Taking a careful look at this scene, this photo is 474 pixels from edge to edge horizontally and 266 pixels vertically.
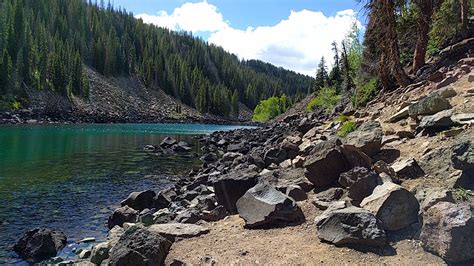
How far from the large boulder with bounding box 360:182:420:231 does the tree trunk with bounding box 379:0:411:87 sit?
1408cm

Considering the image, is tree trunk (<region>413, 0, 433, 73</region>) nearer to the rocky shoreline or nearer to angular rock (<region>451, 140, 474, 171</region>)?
angular rock (<region>451, 140, 474, 171</region>)

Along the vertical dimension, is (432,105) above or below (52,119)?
above

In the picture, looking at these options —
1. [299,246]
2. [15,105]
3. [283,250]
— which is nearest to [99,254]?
[283,250]

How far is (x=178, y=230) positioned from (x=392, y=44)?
657 inches

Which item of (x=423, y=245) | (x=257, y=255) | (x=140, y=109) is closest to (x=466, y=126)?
(x=423, y=245)

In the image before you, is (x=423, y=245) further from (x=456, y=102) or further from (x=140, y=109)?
(x=140, y=109)

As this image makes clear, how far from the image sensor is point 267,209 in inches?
395

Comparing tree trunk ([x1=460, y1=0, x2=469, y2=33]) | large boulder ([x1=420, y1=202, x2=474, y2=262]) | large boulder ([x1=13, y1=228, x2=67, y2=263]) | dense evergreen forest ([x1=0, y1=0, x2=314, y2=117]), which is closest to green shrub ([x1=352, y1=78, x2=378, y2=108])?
tree trunk ([x1=460, y1=0, x2=469, y2=33])

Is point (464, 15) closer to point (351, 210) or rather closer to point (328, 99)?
point (351, 210)

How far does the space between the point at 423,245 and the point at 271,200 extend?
13.3ft

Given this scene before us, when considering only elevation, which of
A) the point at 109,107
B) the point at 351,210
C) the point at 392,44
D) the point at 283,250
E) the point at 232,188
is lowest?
the point at 283,250

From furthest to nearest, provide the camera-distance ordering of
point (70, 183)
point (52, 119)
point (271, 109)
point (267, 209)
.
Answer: point (271, 109) → point (52, 119) → point (70, 183) → point (267, 209)

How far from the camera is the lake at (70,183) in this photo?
15.5 metres

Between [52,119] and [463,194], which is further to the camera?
[52,119]
